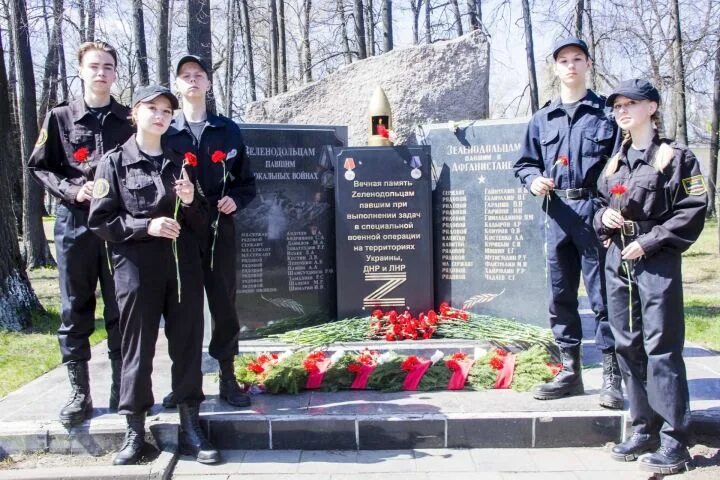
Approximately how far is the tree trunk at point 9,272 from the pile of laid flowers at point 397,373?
153 inches

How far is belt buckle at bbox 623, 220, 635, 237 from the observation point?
3.59m

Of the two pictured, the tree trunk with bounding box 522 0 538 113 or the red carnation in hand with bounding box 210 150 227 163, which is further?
the tree trunk with bounding box 522 0 538 113

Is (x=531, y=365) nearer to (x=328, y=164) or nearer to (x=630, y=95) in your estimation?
(x=630, y=95)

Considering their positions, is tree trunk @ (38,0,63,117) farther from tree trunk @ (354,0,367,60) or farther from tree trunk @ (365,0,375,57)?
tree trunk @ (365,0,375,57)

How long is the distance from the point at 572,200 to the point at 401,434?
1.78 metres

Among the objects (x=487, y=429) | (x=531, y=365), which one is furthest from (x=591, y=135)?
(x=487, y=429)

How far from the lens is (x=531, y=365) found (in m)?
4.68

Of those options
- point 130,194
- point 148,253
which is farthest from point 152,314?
point 130,194

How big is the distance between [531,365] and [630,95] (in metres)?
1.98

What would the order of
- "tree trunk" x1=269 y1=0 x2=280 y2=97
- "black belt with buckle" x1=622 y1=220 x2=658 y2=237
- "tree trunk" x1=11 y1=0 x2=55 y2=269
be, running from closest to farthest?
1. "black belt with buckle" x1=622 y1=220 x2=658 y2=237
2. "tree trunk" x1=11 y1=0 x2=55 y2=269
3. "tree trunk" x1=269 y1=0 x2=280 y2=97

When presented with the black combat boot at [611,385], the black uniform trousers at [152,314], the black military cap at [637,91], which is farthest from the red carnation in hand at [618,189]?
the black uniform trousers at [152,314]

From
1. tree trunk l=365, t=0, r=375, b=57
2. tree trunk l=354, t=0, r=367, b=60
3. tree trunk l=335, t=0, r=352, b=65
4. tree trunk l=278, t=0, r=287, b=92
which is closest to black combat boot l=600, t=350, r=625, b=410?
tree trunk l=354, t=0, r=367, b=60

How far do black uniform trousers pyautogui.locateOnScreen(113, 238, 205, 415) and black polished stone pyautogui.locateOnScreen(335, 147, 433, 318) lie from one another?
2045 mm

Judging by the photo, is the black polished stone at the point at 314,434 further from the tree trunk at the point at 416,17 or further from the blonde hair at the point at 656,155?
the tree trunk at the point at 416,17
